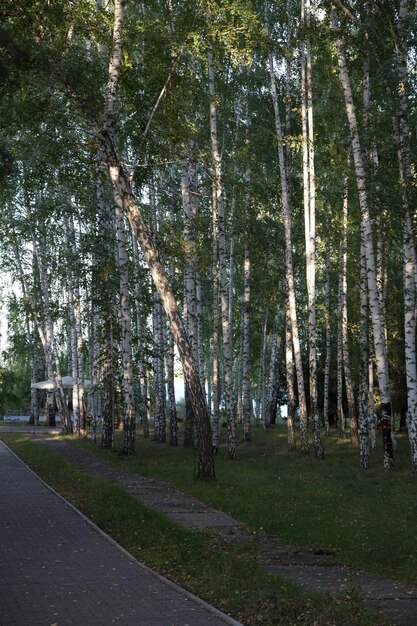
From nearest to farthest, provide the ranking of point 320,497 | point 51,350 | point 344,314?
point 320,497
point 344,314
point 51,350

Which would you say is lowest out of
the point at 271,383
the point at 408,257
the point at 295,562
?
the point at 295,562

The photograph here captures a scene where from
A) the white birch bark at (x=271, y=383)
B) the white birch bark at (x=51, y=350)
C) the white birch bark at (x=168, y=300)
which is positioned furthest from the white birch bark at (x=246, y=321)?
the white birch bark at (x=168, y=300)

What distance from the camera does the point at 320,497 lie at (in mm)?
16172

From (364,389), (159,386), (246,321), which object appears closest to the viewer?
(364,389)

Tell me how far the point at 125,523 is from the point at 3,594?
15.5ft

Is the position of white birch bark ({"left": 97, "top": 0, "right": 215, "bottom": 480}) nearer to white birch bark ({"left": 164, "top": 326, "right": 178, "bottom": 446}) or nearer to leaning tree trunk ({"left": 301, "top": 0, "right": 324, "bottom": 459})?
leaning tree trunk ({"left": 301, "top": 0, "right": 324, "bottom": 459})

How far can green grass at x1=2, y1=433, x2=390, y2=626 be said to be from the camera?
307 inches

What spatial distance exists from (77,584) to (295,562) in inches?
116

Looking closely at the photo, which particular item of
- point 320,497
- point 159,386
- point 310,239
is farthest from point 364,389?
point 159,386

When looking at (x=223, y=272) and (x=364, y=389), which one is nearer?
(x=364, y=389)

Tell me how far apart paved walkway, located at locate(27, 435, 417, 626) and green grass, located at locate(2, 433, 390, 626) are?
31 centimetres

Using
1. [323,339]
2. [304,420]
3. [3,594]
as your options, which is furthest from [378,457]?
[323,339]

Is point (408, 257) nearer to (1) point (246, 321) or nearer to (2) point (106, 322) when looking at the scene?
(2) point (106, 322)

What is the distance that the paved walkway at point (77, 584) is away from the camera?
25.4 ft
